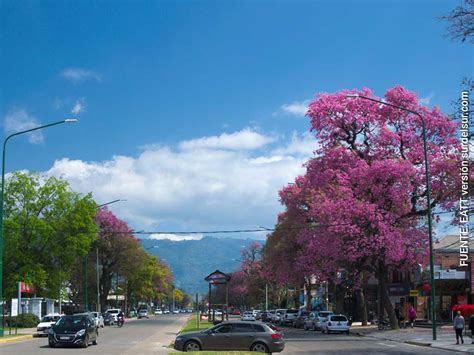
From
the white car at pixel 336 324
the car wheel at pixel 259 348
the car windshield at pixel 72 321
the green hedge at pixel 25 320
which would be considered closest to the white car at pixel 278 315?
the white car at pixel 336 324

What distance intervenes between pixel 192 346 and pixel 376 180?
2140cm

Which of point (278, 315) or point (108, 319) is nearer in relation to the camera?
point (108, 319)

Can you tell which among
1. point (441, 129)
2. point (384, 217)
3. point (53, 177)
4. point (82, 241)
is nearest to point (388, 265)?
point (384, 217)

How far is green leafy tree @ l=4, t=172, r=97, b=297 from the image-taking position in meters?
63.3

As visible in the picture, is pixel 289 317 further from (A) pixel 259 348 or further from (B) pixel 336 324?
(A) pixel 259 348

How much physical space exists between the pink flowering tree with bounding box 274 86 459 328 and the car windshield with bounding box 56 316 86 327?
17893 millimetres

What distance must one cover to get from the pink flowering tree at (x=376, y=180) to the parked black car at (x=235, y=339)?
58.2 ft

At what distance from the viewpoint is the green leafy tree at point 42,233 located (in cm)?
6333

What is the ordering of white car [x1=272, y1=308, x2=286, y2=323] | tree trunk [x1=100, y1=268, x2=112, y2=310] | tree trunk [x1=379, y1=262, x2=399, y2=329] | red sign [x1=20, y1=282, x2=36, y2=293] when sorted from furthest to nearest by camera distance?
tree trunk [x1=100, y1=268, x2=112, y2=310], white car [x1=272, y1=308, x2=286, y2=323], red sign [x1=20, y1=282, x2=36, y2=293], tree trunk [x1=379, y1=262, x2=399, y2=329]

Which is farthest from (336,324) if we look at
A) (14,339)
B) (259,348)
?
(259,348)

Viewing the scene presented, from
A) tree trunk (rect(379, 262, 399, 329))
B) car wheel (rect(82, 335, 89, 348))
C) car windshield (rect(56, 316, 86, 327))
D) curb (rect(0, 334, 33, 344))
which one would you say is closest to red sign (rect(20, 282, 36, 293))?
curb (rect(0, 334, 33, 344))

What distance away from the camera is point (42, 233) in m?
63.8

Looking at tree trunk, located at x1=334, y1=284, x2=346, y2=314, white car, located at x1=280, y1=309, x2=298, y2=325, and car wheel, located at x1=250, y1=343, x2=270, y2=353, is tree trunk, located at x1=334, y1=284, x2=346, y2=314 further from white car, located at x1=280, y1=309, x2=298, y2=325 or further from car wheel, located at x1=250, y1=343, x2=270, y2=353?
car wheel, located at x1=250, y1=343, x2=270, y2=353

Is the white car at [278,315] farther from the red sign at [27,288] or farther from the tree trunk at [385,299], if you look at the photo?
the red sign at [27,288]
